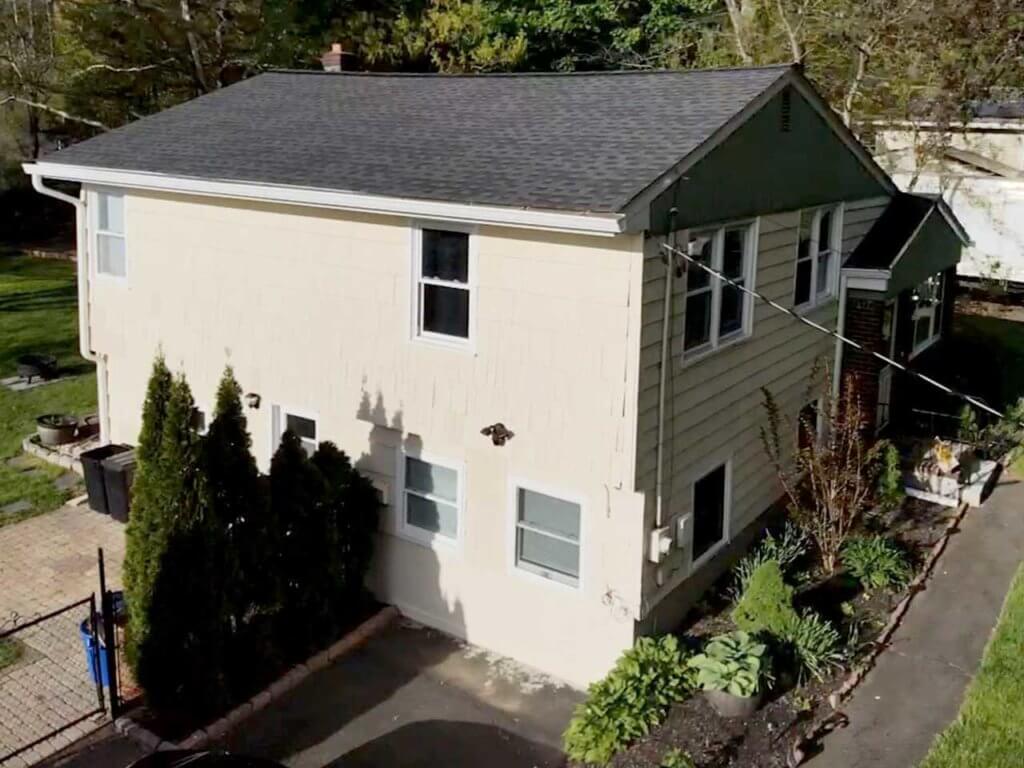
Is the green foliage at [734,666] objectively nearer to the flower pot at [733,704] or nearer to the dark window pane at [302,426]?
the flower pot at [733,704]

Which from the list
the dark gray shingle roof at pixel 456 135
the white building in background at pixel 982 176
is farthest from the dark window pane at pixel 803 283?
the white building in background at pixel 982 176

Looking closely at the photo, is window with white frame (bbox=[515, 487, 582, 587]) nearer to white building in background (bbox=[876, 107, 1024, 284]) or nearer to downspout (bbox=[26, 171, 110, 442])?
downspout (bbox=[26, 171, 110, 442])

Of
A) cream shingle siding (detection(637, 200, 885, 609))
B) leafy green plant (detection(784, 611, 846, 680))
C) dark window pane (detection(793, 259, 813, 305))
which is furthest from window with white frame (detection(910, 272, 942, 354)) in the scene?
leafy green plant (detection(784, 611, 846, 680))

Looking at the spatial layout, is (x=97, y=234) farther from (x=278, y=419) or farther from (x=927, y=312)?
(x=927, y=312)

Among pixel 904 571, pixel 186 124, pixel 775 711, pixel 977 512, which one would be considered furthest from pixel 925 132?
pixel 775 711

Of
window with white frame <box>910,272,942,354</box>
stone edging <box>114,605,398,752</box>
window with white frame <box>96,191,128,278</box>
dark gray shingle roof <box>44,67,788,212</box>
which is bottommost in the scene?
stone edging <box>114,605,398,752</box>
